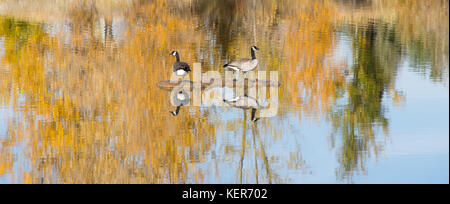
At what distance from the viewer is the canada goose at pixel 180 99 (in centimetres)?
925

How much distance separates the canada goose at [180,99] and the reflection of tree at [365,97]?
2.07m

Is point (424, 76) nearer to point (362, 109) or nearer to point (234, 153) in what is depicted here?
point (362, 109)

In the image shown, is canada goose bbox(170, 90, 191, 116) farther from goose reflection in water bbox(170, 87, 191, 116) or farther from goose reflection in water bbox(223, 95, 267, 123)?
goose reflection in water bbox(223, 95, 267, 123)

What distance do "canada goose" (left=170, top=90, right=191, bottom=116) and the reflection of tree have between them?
207 centimetres

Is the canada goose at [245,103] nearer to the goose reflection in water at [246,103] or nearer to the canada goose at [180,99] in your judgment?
the goose reflection in water at [246,103]

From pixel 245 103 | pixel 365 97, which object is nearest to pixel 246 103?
pixel 245 103

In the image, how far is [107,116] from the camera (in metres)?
9.14

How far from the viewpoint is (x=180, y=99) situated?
9742 mm

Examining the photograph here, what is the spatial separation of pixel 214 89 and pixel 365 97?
7.41ft

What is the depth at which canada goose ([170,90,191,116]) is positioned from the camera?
9.25 metres

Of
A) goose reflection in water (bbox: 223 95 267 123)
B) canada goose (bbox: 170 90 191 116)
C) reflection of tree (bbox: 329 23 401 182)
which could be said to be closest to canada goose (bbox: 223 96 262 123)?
goose reflection in water (bbox: 223 95 267 123)

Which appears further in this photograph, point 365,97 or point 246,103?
point 365,97

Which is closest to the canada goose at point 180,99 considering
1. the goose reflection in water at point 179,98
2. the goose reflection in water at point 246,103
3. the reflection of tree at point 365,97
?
the goose reflection in water at point 179,98

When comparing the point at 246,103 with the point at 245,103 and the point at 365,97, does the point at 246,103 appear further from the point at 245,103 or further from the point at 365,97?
the point at 365,97
